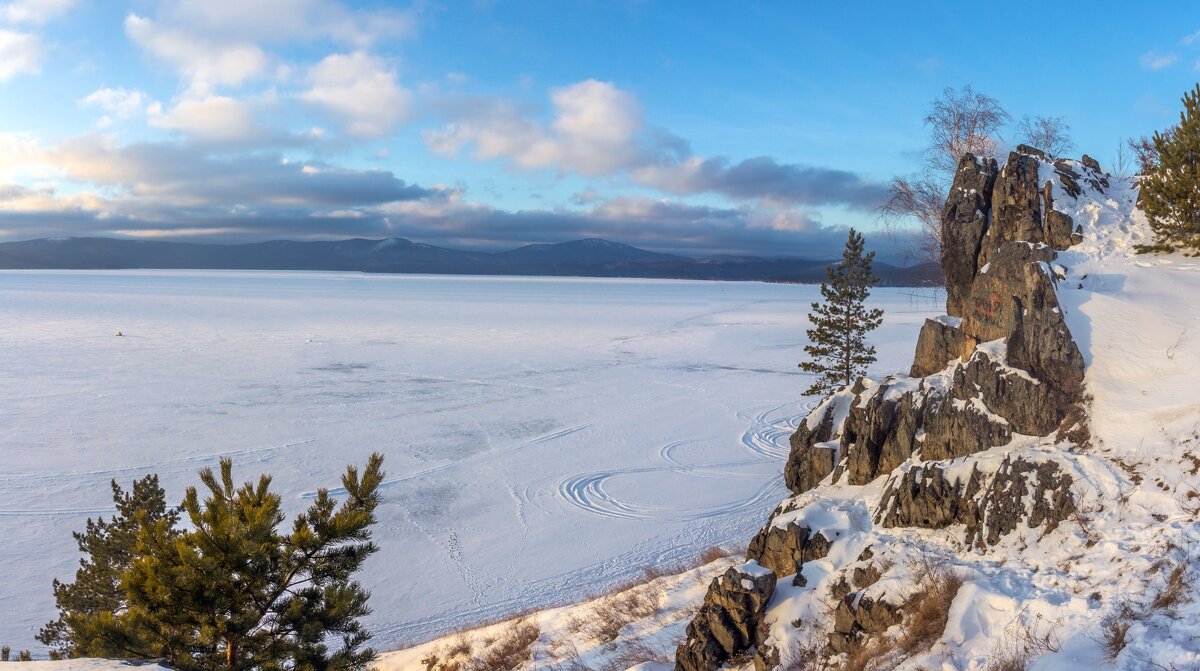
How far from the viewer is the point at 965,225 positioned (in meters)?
14.9

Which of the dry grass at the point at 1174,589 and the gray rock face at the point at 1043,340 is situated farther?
the gray rock face at the point at 1043,340

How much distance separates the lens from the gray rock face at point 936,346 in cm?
1374

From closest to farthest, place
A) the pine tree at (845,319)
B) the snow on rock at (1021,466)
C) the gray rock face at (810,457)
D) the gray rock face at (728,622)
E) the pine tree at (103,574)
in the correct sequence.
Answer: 1. the snow on rock at (1021,466)
2. the gray rock face at (728,622)
3. the pine tree at (103,574)
4. the gray rock face at (810,457)
5. the pine tree at (845,319)

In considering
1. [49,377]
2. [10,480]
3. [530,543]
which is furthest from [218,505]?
[49,377]

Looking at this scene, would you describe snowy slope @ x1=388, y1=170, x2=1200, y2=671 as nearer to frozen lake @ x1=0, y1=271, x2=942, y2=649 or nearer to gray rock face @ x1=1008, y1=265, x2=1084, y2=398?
gray rock face @ x1=1008, y1=265, x2=1084, y2=398

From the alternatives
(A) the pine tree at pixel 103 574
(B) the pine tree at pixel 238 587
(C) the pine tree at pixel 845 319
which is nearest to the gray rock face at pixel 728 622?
(B) the pine tree at pixel 238 587

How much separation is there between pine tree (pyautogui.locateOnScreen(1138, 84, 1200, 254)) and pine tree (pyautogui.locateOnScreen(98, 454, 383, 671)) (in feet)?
43.3

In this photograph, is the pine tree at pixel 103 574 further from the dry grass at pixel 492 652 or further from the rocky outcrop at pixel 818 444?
the rocky outcrop at pixel 818 444

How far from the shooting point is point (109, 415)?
31.1 meters

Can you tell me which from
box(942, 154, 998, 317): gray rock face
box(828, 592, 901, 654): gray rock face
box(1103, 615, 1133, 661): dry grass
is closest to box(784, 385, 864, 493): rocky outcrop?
box(942, 154, 998, 317): gray rock face

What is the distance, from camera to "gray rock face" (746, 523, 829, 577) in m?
11.1

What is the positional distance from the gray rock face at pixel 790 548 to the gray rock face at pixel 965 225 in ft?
21.5

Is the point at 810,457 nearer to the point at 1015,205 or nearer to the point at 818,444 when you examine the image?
the point at 818,444

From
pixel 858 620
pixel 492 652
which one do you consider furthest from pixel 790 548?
pixel 492 652
